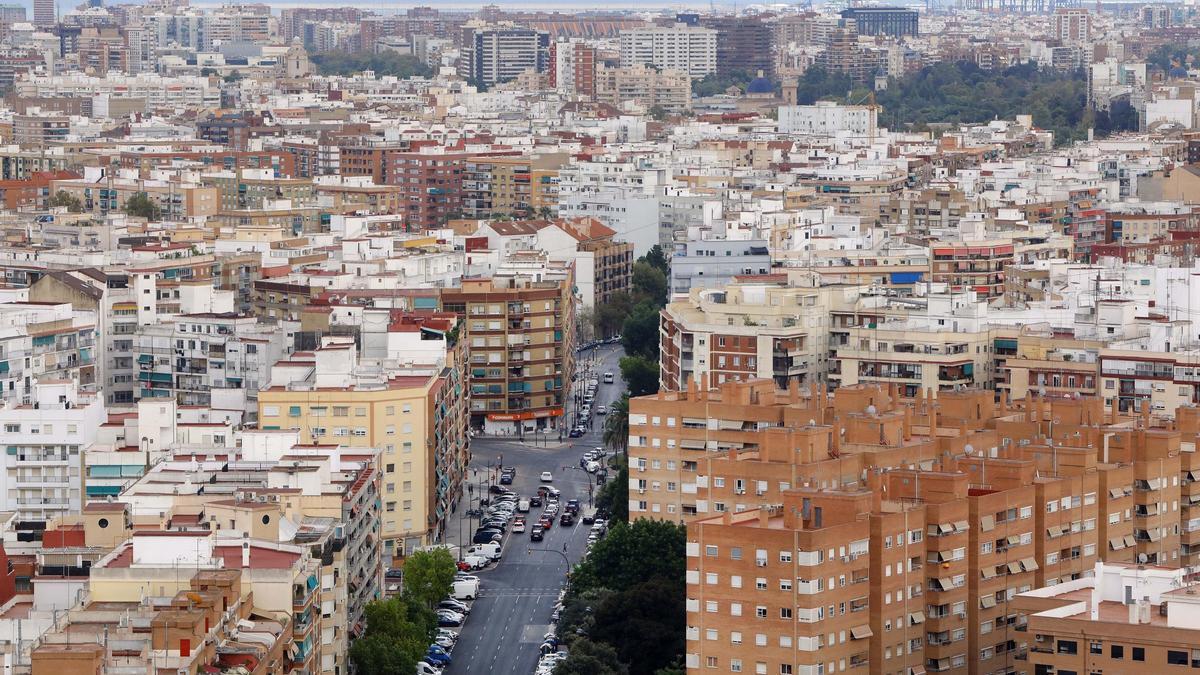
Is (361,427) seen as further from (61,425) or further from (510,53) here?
(510,53)

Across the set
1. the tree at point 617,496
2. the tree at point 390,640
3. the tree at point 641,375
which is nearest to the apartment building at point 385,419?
the tree at point 617,496

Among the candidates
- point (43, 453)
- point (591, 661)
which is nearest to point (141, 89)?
point (43, 453)

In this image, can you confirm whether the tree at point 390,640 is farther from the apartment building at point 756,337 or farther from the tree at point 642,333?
the tree at point 642,333

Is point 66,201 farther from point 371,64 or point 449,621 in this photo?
point 371,64

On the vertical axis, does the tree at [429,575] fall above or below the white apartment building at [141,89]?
below

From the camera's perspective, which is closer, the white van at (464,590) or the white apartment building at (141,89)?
the white van at (464,590)

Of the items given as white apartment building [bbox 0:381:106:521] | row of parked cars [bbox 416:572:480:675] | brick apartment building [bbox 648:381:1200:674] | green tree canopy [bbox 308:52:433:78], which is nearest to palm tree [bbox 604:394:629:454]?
row of parked cars [bbox 416:572:480:675]

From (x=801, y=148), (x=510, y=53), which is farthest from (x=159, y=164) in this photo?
(x=510, y=53)
